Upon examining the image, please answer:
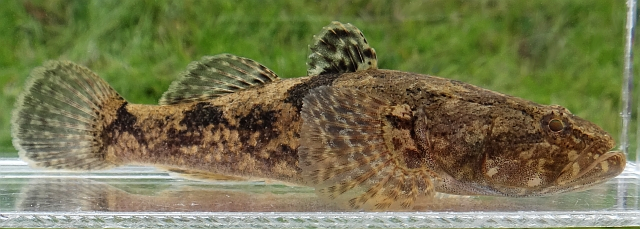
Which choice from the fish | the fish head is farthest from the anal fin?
the fish head

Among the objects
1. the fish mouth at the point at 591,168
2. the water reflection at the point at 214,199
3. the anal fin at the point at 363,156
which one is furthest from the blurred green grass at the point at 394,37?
the fish mouth at the point at 591,168

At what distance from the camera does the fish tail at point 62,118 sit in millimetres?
2744

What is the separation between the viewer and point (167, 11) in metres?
3.53

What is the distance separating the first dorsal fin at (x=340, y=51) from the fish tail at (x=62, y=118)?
3.40 ft

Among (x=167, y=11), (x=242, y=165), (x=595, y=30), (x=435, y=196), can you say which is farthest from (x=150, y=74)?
(x=595, y=30)

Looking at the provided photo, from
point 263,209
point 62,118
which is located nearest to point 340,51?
point 263,209

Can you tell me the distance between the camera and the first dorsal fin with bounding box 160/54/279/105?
8.74ft

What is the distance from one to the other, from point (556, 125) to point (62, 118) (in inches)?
91.9

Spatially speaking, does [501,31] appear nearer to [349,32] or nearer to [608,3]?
[608,3]

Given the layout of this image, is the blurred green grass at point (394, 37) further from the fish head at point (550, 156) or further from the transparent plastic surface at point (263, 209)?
the fish head at point (550, 156)

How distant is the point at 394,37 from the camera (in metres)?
3.47

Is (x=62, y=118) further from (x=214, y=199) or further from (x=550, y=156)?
(x=550, y=156)

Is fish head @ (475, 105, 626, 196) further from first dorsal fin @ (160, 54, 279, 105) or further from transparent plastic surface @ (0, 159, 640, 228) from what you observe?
first dorsal fin @ (160, 54, 279, 105)

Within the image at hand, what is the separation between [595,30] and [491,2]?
2.21 feet
